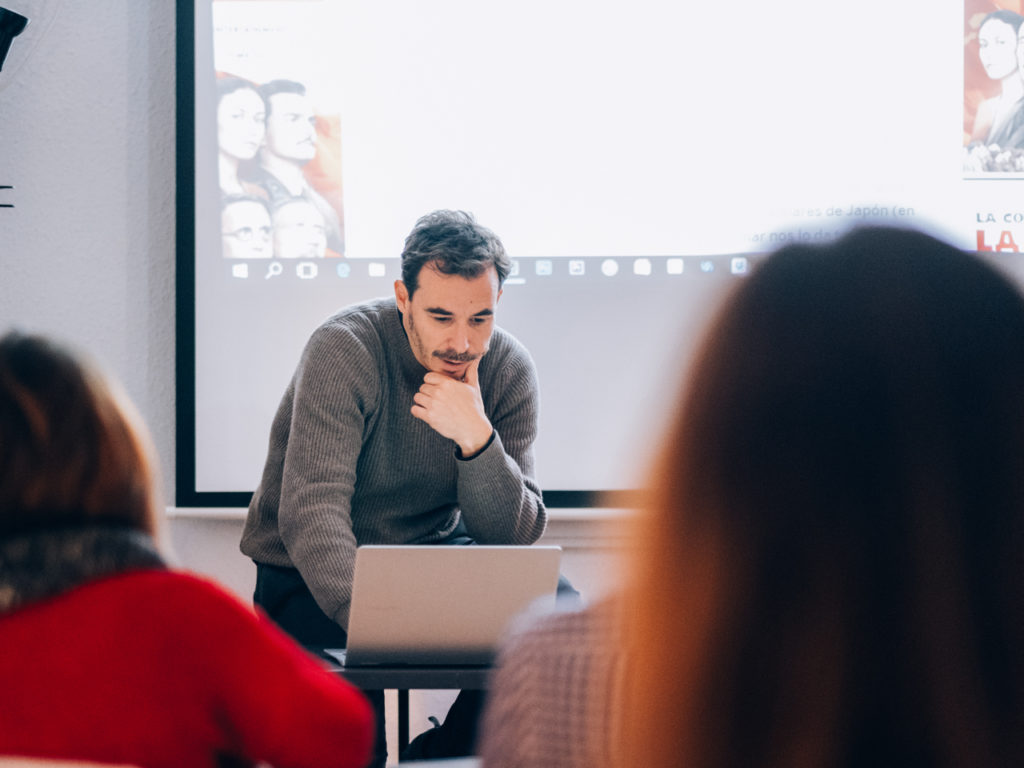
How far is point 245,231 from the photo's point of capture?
266cm

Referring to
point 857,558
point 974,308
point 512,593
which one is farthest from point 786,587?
point 512,593

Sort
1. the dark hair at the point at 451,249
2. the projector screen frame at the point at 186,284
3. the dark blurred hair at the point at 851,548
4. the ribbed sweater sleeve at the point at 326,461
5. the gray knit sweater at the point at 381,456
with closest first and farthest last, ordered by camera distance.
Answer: the dark blurred hair at the point at 851,548
the ribbed sweater sleeve at the point at 326,461
the gray knit sweater at the point at 381,456
the dark hair at the point at 451,249
the projector screen frame at the point at 186,284

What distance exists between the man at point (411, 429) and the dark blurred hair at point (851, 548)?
141cm

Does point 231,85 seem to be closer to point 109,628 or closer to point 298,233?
point 298,233

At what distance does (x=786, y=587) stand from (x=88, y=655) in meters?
0.64

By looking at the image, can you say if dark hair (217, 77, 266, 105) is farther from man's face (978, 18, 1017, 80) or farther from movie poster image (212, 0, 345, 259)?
man's face (978, 18, 1017, 80)

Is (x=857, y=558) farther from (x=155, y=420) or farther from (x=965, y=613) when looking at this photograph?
(x=155, y=420)

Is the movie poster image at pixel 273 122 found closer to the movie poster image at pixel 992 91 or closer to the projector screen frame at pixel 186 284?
the projector screen frame at pixel 186 284

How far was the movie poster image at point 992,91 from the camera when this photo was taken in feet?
8.70

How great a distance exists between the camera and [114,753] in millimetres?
927

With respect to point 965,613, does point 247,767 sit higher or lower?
lower

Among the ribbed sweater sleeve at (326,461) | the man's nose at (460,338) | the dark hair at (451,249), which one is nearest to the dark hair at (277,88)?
the dark hair at (451,249)

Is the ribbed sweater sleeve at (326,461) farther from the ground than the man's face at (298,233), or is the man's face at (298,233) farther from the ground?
the man's face at (298,233)

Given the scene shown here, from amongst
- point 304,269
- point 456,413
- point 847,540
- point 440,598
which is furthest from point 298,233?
point 847,540
